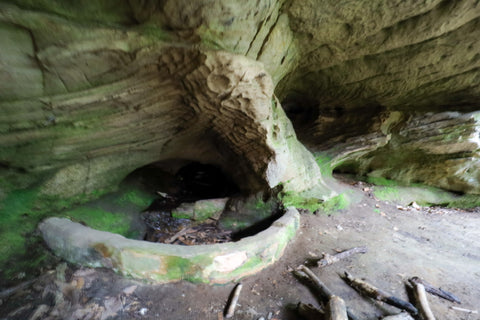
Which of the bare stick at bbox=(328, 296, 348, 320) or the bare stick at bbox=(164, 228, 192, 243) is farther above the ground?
the bare stick at bbox=(328, 296, 348, 320)

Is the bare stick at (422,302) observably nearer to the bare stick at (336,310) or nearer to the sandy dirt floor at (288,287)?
the sandy dirt floor at (288,287)

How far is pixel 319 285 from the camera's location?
244 centimetres

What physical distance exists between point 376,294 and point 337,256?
0.79 metres

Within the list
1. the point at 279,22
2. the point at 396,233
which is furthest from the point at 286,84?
the point at 396,233

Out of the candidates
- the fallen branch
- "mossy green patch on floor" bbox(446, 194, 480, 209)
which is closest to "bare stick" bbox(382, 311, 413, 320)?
the fallen branch

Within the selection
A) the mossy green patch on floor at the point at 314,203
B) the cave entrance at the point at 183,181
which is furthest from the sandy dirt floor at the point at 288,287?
the cave entrance at the point at 183,181

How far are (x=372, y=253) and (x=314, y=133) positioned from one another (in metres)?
4.41

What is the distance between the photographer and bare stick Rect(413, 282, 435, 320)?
2020mm

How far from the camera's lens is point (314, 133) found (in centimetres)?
693

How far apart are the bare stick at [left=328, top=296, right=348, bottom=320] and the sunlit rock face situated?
2.34m

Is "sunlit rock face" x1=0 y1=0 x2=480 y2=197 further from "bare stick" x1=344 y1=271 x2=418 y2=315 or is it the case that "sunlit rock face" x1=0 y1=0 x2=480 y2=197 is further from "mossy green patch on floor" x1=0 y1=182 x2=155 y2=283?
"bare stick" x1=344 y1=271 x2=418 y2=315

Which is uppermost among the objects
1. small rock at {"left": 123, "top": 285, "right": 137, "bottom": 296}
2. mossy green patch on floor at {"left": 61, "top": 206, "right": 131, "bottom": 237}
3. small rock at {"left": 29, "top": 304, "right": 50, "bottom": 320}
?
small rock at {"left": 123, "top": 285, "right": 137, "bottom": 296}

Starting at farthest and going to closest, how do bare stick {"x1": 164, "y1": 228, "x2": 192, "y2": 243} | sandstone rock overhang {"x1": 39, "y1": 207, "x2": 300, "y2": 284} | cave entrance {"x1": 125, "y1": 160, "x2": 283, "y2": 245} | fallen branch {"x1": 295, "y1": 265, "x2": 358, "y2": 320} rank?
1. cave entrance {"x1": 125, "y1": 160, "x2": 283, "y2": 245}
2. bare stick {"x1": 164, "y1": 228, "x2": 192, "y2": 243}
3. sandstone rock overhang {"x1": 39, "y1": 207, "x2": 300, "y2": 284}
4. fallen branch {"x1": 295, "y1": 265, "x2": 358, "y2": 320}

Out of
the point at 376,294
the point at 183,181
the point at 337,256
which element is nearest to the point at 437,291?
the point at 376,294
